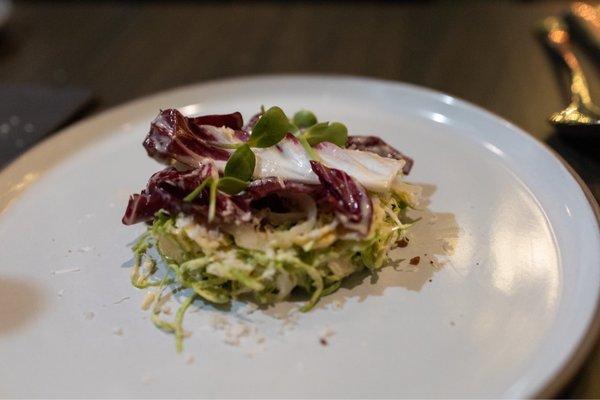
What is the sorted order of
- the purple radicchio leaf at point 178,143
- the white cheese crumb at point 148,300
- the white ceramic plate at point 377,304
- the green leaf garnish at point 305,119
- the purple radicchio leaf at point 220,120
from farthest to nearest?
the green leaf garnish at point 305,119 → the purple radicchio leaf at point 220,120 → the purple radicchio leaf at point 178,143 → the white cheese crumb at point 148,300 → the white ceramic plate at point 377,304

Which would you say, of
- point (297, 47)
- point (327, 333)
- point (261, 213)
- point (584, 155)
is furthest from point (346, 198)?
point (297, 47)

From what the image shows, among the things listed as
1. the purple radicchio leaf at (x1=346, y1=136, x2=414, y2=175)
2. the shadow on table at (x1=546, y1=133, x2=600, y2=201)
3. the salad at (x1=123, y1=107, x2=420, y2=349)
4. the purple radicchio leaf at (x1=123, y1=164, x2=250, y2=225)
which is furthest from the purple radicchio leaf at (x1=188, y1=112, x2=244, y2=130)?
the shadow on table at (x1=546, y1=133, x2=600, y2=201)

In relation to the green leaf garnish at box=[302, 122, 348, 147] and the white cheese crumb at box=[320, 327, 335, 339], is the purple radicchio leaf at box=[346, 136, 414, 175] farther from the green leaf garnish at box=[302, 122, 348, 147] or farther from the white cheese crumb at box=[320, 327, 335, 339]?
the white cheese crumb at box=[320, 327, 335, 339]

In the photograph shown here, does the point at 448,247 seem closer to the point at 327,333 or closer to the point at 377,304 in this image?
the point at 377,304

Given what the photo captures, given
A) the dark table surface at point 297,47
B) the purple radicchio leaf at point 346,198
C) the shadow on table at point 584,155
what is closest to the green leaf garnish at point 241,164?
the purple radicchio leaf at point 346,198

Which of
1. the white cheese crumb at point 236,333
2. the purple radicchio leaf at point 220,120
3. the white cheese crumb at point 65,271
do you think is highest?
the purple radicchio leaf at point 220,120

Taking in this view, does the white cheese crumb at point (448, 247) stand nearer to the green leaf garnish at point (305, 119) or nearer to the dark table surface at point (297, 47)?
the green leaf garnish at point (305, 119)
